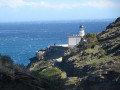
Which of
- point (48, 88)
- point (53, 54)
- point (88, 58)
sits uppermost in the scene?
point (48, 88)

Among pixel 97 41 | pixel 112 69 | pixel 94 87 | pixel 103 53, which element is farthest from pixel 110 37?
pixel 94 87

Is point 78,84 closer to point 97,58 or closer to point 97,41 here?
point 97,58

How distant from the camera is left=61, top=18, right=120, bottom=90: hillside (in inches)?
448

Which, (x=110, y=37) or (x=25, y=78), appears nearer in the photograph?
(x=25, y=78)

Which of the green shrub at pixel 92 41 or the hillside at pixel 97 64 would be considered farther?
the green shrub at pixel 92 41

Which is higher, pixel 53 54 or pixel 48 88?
pixel 48 88

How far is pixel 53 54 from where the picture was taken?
39875 mm

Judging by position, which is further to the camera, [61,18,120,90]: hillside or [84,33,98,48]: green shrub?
[84,33,98,48]: green shrub

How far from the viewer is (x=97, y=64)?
16906mm

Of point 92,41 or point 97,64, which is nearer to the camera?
point 97,64

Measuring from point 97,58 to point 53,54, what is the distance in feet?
66.6

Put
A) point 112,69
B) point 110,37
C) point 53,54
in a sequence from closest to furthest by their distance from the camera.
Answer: point 112,69
point 110,37
point 53,54

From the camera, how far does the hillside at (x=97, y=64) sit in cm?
1138

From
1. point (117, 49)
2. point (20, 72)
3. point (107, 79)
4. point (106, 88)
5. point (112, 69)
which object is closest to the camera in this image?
point (20, 72)
